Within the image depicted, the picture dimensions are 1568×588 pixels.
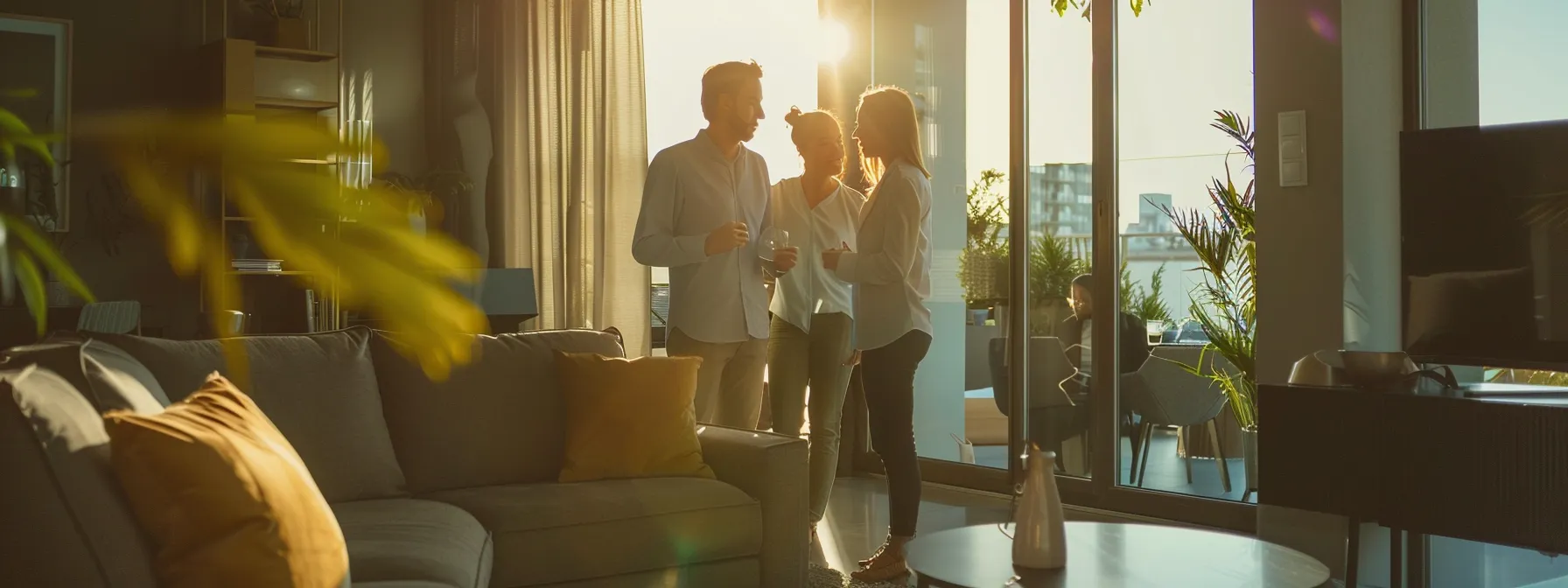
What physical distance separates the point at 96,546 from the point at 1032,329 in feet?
13.1

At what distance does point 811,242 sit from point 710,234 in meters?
0.55

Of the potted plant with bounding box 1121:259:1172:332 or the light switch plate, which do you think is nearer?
the light switch plate

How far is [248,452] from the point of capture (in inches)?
69.5

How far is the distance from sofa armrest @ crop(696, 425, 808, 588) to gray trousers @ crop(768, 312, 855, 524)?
0.65 m

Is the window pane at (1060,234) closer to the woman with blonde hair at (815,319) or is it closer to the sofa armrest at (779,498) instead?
the woman with blonde hair at (815,319)

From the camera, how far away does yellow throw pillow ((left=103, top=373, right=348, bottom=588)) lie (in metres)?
1.63

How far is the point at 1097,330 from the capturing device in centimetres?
475

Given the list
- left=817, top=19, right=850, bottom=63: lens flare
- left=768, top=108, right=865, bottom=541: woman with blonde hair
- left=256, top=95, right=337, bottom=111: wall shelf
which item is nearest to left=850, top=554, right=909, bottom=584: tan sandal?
left=768, top=108, right=865, bottom=541: woman with blonde hair

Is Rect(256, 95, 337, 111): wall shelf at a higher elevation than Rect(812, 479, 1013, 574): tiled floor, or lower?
higher

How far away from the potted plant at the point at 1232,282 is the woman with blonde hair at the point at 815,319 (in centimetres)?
140

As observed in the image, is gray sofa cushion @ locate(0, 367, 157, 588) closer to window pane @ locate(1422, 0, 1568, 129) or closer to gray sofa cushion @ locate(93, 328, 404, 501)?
gray sofa cushion @ locate(93, 328, 404, 501)

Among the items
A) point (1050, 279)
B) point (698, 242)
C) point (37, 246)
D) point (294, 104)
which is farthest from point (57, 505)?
point (294, 104)

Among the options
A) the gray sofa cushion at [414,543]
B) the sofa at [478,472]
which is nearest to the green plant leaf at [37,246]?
the sofa at [478,472]

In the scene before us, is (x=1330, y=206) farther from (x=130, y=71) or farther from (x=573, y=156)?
(x=130, y=71)
